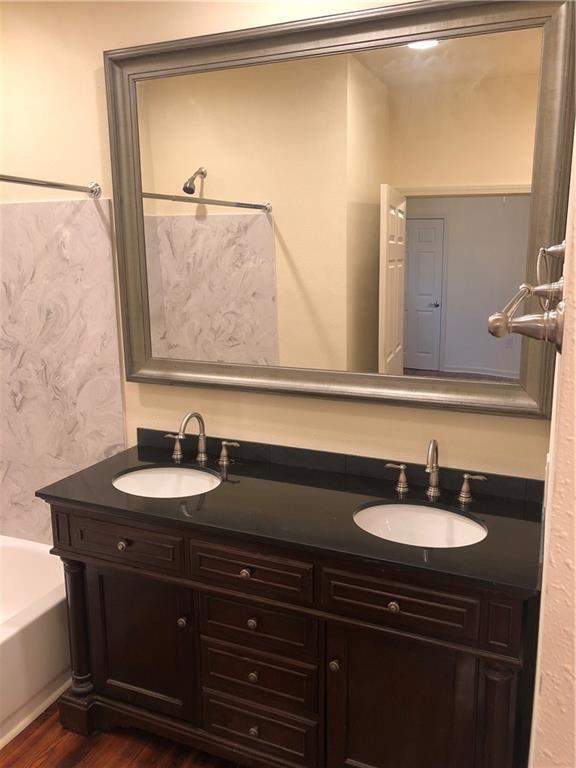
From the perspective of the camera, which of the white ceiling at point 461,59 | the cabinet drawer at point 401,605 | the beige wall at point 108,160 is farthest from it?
the beige wall at point 108,160

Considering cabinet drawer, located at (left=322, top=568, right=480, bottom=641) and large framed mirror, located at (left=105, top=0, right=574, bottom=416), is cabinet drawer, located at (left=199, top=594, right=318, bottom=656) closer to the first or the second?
cabinet drawer, located at (left=322, top=568, right=480, bottom=641)

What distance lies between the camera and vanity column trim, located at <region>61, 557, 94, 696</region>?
198cm

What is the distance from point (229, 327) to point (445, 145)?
86 cm

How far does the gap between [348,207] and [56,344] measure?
125 cm

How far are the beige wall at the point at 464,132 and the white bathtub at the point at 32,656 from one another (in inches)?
70.6

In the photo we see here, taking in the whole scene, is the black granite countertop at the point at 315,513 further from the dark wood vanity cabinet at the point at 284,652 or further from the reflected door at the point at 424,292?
the reflected door at the point at 424,292

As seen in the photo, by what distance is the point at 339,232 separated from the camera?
1.89m

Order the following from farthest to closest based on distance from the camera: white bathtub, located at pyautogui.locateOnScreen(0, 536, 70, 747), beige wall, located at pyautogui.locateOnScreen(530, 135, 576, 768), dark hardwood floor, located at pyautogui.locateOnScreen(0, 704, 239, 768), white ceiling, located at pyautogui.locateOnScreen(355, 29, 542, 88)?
white bathtub, located at pyautogui.locateOnScreen(0, 536, 70, 747)
dark hardwood floor, located at pyautogui.locateOnScreen(0, 704, 239, 768)
white ceiling, located at pyautogui.locateOnScreen(355, 29, 542, 88)
beige wall, located at pyautogui.locateOnScreen(530, 135, 576, 768)

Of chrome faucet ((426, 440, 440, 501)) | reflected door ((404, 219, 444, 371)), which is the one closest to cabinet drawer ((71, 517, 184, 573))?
chrome faucet ((426, 440, 440, 501))

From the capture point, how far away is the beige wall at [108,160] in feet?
6.01

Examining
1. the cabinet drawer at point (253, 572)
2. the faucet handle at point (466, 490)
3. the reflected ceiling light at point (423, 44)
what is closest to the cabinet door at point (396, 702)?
the cabinet drawer at point (253, 572)

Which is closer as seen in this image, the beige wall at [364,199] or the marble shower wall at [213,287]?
the beige wall at [364,199]

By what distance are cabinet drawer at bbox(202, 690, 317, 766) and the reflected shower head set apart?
1.53 metres

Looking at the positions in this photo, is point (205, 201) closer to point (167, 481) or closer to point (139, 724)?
point (167, 481)
